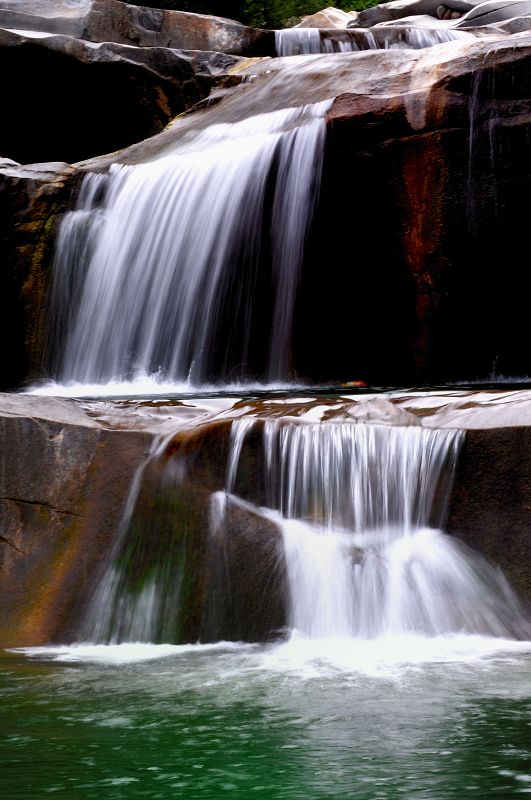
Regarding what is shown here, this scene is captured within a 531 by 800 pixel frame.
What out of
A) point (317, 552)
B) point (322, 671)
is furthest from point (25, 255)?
point (322, 671)

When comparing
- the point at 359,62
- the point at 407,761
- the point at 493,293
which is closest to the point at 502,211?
the point at 493,293

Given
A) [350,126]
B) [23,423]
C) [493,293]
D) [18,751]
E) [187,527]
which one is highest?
[350,126]

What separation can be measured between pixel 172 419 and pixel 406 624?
1.84 metres

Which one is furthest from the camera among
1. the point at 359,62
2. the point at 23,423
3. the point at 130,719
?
the point at 359,62

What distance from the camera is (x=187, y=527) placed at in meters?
5.19

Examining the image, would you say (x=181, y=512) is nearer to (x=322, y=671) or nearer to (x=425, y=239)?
(x=322, y=671)

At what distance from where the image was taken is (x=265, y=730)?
11.0 ft

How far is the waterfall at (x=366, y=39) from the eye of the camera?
1406 centimetres

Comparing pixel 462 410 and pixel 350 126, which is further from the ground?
pixel 350 126

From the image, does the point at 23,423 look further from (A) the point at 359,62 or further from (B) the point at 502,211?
(A) the point at 359,62

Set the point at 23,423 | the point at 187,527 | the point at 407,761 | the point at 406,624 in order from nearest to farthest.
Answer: the point at 407,761 → the point at 406,624 → the point at 187,527 → the point at 23,423

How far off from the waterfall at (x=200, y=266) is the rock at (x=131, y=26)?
5.84m

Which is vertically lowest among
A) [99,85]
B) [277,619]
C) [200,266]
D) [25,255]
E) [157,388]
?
[277,619]

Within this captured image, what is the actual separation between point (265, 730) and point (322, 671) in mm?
808
